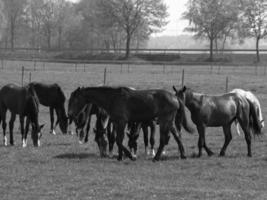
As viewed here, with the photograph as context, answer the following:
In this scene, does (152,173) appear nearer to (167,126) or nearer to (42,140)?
(167,126)

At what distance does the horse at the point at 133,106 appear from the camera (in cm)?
1230

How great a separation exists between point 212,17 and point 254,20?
22.5 feet

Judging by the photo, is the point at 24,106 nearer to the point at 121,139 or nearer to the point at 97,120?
the point at 97,120

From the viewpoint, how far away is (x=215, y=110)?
42.9 feet

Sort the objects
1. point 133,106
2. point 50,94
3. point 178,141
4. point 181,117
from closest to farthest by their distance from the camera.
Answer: point 133,106 → point 178,141 → point 181,117 → point 50,94

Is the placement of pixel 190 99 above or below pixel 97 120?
above

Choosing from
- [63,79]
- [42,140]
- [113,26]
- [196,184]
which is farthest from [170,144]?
[113,26]

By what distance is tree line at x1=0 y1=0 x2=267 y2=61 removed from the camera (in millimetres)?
73688

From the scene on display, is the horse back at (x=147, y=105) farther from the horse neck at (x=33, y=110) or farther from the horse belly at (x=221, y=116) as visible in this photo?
the horse neck at (x=33, y=110)

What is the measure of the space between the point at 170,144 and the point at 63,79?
24458mm

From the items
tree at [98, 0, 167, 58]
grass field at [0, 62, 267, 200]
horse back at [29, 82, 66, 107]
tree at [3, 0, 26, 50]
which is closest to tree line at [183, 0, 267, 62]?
tree at [98, 0, 167, 58]

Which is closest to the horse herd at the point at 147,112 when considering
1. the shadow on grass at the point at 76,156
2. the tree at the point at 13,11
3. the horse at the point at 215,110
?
the horse at the point at 215,110

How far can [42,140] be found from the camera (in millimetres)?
15602

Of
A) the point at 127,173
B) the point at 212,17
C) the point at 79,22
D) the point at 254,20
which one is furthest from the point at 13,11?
the point at 127,173
